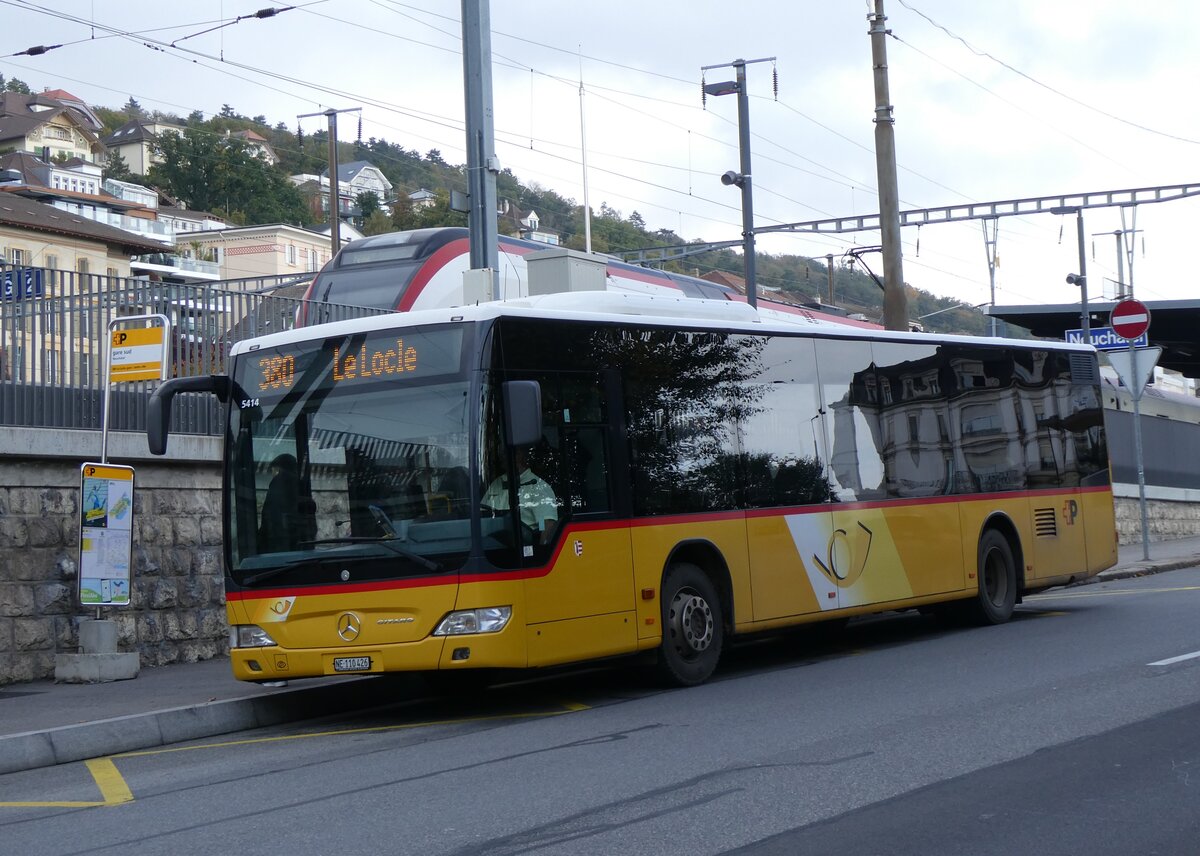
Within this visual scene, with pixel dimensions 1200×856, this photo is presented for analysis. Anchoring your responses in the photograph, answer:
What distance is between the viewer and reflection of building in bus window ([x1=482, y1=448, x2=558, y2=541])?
9.93 m

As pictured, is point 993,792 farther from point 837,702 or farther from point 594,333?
point 594,333

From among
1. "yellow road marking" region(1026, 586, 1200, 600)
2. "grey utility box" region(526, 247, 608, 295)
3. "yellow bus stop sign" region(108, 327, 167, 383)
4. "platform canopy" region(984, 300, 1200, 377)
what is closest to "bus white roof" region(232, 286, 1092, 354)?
"yellow bus stop sign" region(108, 327, 167, 383)

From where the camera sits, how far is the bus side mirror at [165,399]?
35.0 ft

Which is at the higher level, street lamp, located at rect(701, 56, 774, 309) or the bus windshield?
street lamp, located at rect(701, 56, 774, 309)

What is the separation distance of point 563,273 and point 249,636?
511 centimetres

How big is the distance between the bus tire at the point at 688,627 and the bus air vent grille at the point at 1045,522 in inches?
230

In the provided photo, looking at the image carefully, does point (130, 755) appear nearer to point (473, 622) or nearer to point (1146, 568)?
point (473, 622)

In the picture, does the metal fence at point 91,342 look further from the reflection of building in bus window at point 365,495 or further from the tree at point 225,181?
the tree at point 225,181

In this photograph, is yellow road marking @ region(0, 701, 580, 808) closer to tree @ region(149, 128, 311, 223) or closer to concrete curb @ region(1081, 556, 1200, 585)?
concrete curb @ region(1081, 556, 1200, 585)

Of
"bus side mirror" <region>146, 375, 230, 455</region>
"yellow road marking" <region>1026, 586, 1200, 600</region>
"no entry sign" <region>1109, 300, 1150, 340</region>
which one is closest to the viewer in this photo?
"bus side mirror" <region>146, 375, 230, 455</region>

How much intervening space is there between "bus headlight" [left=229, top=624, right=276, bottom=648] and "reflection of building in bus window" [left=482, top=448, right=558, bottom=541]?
1995mm

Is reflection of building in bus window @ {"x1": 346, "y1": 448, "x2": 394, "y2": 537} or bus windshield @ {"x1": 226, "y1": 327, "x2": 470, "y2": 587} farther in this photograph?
reflection of building in bus window @ {"x1": 346, "y1": 448, "x2": 394, "y2": 537}

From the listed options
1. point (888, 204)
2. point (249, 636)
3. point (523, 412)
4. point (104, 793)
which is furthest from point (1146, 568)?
point (104, 793)

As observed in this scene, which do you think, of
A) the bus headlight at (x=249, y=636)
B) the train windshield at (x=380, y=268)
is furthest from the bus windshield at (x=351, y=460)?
the train windshield at (x=380, y=268)
